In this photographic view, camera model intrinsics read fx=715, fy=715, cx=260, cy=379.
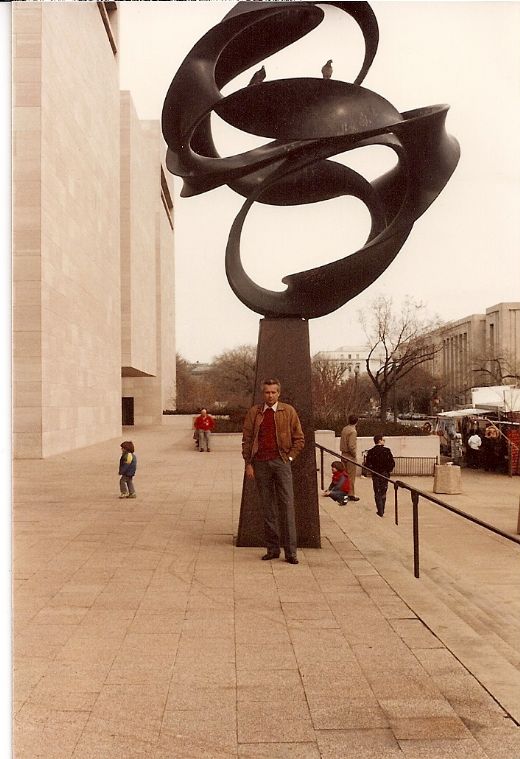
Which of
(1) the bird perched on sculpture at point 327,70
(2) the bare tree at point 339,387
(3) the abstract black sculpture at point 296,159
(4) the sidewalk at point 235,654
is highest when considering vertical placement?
(1) the bird perched on sculpture at point 327,70

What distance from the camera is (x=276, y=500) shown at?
6324mm

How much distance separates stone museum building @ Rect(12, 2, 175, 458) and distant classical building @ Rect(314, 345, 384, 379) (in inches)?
143

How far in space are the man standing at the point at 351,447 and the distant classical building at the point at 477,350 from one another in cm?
198

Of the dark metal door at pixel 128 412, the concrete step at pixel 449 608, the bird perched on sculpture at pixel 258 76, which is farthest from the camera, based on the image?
the dark metal door at pixel 128 412

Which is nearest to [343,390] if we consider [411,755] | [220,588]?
[220,588]

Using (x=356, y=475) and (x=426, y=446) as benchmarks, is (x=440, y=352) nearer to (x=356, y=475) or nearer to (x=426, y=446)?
(x=356, y=475)

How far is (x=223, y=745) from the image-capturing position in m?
2.96

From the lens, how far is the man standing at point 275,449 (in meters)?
6.08

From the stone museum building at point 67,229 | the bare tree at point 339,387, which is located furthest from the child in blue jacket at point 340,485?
the stone museum building at point 67,229

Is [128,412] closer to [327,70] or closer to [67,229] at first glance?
[67,229]

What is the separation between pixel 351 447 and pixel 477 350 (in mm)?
3848

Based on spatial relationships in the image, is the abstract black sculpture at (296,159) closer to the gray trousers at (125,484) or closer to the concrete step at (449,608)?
the concrete step at (449,608)

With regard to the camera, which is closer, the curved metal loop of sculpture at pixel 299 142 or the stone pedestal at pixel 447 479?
the curved metal loop of sculpture at pixel 299 142

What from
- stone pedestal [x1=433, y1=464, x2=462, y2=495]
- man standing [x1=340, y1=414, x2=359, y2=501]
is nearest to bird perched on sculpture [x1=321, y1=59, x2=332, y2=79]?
man standing [x1=340, y1=414, x2=359, y2=501]
